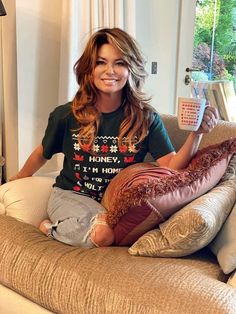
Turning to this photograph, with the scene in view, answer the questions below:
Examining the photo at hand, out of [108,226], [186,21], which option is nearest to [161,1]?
[186,21]

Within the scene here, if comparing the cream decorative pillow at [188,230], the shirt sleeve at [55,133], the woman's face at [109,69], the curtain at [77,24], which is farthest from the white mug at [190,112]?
the curtain at [77,24]

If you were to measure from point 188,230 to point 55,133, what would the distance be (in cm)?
78

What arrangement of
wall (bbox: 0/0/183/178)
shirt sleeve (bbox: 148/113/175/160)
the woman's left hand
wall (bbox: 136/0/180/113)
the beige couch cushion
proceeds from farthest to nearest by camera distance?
wall (bbox: 136/0/180/113) → wall (bbox: 0/0/183/178) → shirt sleeve (bbox: 148/113/175/160) → the woman's left hand → the beige couch cushion

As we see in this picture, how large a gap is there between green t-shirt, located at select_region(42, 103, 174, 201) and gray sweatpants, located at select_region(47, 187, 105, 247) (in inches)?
2.7

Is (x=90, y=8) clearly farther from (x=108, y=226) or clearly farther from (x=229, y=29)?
(x=108, y=226)

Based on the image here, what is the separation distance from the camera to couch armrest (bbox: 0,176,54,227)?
168cm

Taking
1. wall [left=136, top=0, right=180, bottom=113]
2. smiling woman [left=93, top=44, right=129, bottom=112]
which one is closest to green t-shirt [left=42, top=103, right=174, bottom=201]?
smiling woman [left=93, top=44, right=129, bottom=112]

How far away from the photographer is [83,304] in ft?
3.97

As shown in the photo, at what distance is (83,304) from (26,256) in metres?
0.26

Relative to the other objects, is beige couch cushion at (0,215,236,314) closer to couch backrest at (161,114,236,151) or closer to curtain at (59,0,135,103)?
couch backrest at (161,114,236,151)

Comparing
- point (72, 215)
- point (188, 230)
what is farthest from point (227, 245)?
point (72, 215)

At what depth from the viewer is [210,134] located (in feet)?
6.21

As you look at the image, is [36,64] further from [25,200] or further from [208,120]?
[208,120]

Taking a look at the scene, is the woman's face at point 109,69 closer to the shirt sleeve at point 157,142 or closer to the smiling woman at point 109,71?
the smiling woman at point 109,71
